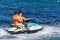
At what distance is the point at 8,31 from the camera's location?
19.7m

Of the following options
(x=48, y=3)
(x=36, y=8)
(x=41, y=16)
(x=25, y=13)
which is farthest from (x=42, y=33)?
(x=48, y=3)

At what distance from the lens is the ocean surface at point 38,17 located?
62.8 feet

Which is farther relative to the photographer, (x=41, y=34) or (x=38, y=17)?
(x=38, y=17)

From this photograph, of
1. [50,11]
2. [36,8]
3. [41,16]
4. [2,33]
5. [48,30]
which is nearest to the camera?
[2,33]

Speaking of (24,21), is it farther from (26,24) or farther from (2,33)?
(2,33)

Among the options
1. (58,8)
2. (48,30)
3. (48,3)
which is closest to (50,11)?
(58,8)

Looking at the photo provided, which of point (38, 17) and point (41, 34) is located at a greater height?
point (41, 34)

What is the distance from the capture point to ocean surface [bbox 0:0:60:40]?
19.1 metres

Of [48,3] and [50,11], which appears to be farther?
[48,3]

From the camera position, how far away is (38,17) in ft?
105

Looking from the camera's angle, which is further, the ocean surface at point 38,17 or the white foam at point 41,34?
the ocean surface at point 38,17

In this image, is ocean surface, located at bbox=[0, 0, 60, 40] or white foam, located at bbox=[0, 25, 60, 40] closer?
white foam, located at bbox=[0, 25, 60, 40]

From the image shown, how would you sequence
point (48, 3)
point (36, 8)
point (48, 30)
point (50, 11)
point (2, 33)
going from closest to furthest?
1. point (2, 33)
2. point (48, 30)
3. point (50, 11)
4. point (36, 8)
5. point (48, 3)

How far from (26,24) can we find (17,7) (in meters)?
19.0
